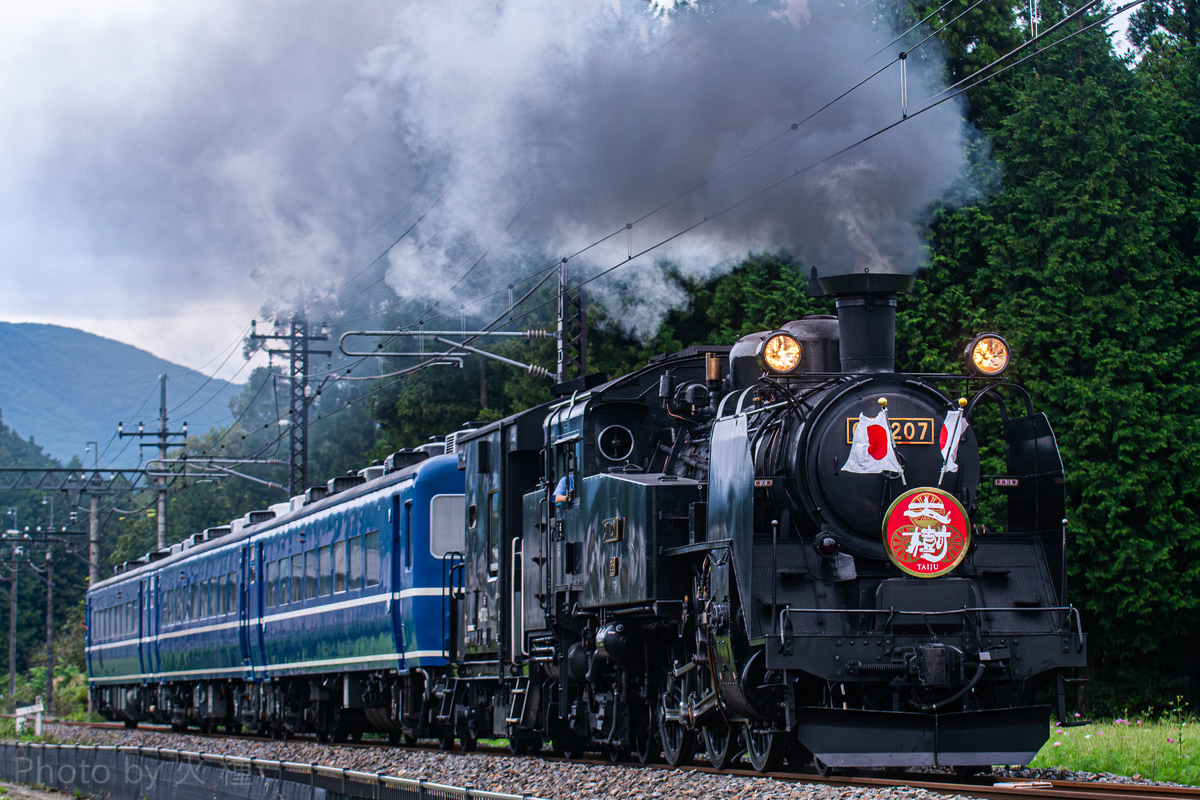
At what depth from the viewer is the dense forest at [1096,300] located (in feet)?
83.8

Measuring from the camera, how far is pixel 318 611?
19656 mm

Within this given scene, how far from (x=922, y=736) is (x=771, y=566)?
146 cm

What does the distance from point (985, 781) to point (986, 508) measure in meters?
15.2

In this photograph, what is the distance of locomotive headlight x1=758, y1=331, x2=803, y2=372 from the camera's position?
10016 mm

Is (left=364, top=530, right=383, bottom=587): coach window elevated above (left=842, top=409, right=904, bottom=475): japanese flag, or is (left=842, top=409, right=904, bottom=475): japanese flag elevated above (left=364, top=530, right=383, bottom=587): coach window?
(left=842, top=409, right=904, bottom=475): japanese flag

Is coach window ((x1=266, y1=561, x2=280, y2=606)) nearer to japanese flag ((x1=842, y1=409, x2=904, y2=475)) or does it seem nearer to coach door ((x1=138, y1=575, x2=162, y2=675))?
coach door ((x1=138, y1=575, x2=162, y2=675))

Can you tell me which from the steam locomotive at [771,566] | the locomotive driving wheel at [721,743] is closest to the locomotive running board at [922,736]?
the steam locomotive at [771,566]

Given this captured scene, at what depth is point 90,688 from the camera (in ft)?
136

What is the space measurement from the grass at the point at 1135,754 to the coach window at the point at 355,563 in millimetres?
8381

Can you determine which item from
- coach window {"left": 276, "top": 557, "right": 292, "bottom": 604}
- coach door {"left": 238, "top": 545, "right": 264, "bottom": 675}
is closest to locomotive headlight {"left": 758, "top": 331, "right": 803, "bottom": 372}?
coach window {"left": 276, "top": 557, "right": 292, "bottom": 604}

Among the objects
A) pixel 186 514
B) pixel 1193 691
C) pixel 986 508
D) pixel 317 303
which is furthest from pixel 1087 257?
pixel 186 514

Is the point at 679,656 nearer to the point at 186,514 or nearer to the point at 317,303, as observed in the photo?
the point at 317,303

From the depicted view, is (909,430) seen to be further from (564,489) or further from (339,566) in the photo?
(339,566)

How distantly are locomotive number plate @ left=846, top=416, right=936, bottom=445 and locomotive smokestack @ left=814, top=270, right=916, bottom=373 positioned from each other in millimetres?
470
